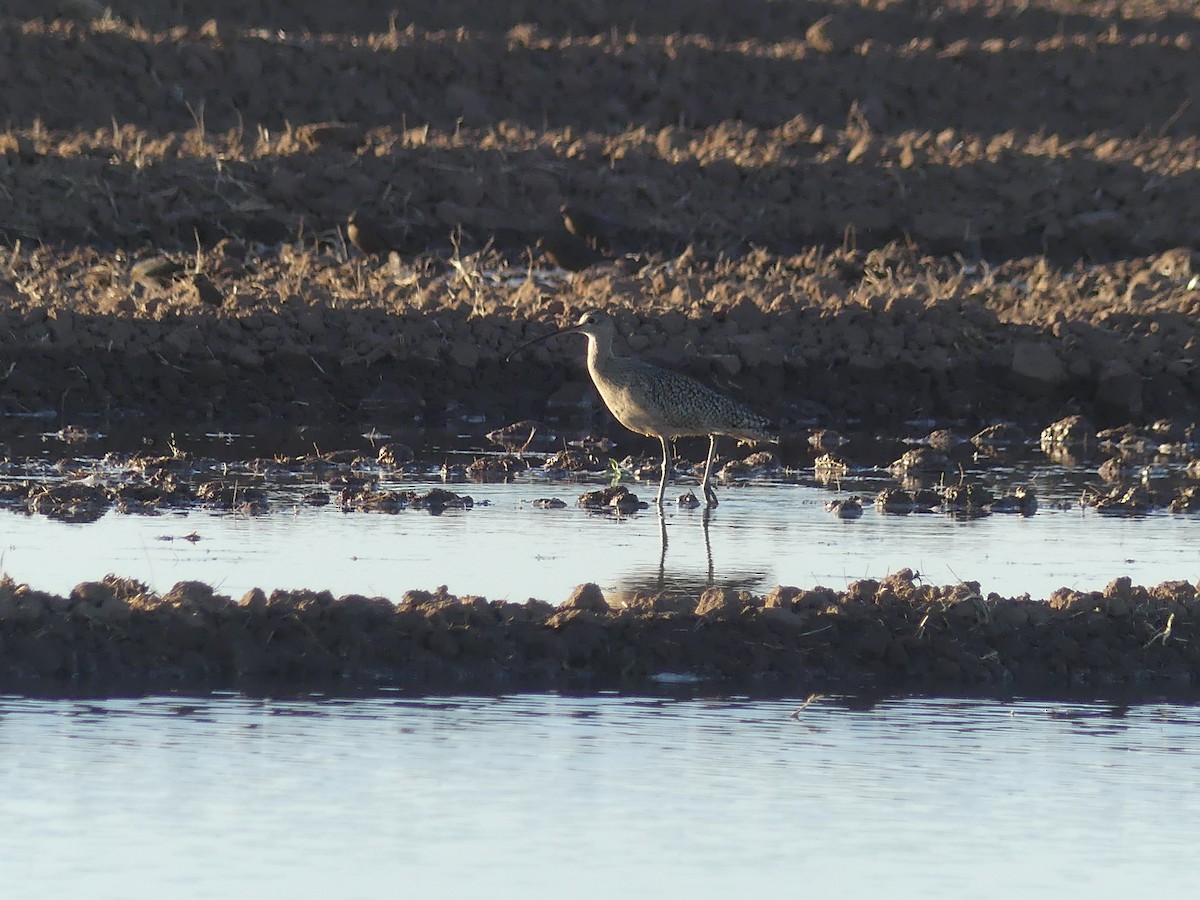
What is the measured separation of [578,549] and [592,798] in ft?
15.8

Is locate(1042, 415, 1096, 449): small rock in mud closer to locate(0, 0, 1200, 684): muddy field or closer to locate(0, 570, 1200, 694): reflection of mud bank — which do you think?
locate(0, 0, 1200, 684): muddy field

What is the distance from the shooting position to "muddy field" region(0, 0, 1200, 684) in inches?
789

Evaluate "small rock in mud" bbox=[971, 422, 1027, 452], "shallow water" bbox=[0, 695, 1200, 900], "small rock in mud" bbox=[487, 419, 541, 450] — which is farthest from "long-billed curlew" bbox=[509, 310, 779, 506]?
"shallow water" bbox=[0, 695, 1200, 900]

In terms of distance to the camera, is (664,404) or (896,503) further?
(664,404)

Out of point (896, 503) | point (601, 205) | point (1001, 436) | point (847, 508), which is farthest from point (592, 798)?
point (601, 205)

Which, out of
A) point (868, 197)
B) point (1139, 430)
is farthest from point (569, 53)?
point (1139, 430)

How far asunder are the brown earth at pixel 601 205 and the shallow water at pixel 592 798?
11.4 meters

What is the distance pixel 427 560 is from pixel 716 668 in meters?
2.66

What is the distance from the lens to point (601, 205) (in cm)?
2942

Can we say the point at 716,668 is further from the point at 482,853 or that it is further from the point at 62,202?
the point at 62,202

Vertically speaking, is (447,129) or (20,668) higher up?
(447,129)

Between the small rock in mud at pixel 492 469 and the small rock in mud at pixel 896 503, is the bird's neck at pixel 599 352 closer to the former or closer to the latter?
the small rock in mud at pixel 492 469

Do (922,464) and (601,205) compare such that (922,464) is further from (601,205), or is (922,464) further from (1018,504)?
(601,205)

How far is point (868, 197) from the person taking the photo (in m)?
30.8
